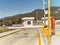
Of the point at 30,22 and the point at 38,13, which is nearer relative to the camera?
the point at 30,22

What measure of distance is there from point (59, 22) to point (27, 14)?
5374 cm

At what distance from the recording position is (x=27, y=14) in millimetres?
143125

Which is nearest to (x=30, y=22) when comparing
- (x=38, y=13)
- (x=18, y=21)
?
(x=18, y=21)

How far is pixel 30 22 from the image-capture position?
7312 cm

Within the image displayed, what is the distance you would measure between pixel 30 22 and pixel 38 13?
69465mm

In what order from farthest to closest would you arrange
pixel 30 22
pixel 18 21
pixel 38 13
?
pixel 38 13, pixel 18 21, pixel 30 22

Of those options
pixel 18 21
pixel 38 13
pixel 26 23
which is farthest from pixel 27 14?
pixel 26 23

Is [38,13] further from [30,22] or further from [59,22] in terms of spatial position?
[30,22]

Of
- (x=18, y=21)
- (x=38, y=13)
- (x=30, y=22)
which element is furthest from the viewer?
(x=38, y=13)

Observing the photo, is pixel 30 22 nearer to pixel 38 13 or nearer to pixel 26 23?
pixel 26 23

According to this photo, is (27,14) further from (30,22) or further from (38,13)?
(30,22)

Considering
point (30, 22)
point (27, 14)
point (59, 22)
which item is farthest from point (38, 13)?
point (30, 22)

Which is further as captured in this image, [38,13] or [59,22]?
[38,13]

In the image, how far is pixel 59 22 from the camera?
92.2m
